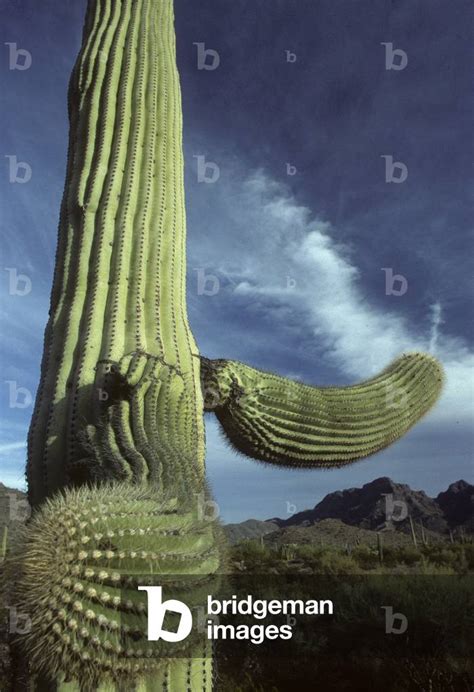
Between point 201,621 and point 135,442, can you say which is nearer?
point 201,621

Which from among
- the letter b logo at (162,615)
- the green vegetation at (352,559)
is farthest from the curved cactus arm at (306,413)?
the green vegetation at (352,559)

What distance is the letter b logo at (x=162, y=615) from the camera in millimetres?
1854

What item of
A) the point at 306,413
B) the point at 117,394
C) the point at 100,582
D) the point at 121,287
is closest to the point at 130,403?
the point at 117,394

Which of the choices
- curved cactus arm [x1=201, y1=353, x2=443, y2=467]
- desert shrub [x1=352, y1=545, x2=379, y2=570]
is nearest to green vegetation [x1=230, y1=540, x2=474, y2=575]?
desert shrub [x1=352, y1=545, x2=379, y2=570]

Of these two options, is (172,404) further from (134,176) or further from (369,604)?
(369,604)

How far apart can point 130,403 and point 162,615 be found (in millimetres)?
1561

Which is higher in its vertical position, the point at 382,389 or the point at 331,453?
the point at 382,389

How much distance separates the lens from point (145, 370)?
3354mm

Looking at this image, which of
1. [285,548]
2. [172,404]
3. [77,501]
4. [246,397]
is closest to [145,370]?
[172,404]

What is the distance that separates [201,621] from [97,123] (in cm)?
381

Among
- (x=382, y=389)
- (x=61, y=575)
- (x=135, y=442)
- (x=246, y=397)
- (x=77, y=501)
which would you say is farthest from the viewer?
(x=382, y=389)

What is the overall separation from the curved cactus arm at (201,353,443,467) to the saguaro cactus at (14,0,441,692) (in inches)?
0.5

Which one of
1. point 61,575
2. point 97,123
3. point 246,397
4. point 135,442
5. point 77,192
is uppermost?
point 97,123

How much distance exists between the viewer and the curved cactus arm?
163 inches
